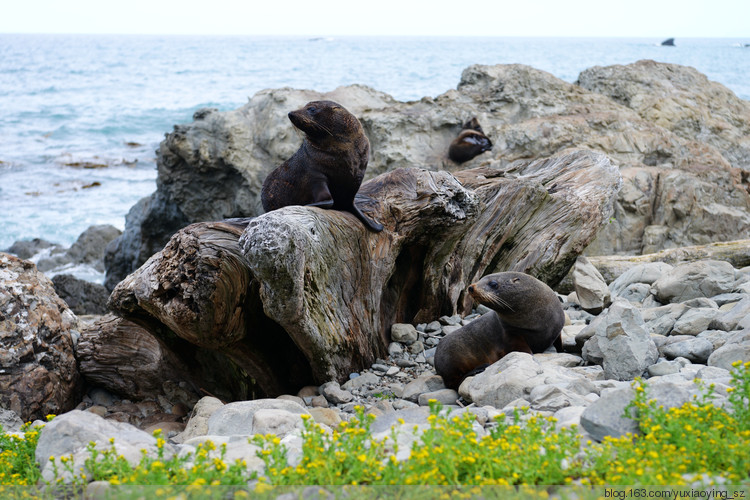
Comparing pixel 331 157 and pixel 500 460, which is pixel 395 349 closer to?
pixel 331 157

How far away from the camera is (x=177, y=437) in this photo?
167 inches

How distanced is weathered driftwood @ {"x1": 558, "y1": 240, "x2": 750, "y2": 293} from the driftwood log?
3.89 ft

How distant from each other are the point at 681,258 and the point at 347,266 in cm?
491

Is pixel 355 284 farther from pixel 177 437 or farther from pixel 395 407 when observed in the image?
pixel 177 437

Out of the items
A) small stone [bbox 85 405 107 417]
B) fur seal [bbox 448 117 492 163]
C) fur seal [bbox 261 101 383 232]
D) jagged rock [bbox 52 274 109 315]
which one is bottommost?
jagged rock [bbox 52 274 109 315]

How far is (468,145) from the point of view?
1201 cm

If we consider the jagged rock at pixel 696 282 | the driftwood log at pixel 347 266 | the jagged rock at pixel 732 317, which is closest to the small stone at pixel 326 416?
the driftwood log at pixel 347 266

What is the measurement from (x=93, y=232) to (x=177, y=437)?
12.8 meters

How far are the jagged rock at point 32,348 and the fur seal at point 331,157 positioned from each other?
223 centimetres

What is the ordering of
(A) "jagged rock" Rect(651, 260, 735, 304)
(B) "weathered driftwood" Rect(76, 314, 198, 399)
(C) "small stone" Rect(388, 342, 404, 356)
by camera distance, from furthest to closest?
(A) "jagged rock" Rect(651, 260, 735, 304) < (C) "small stone" Rect(388, 342, 404, 356) < (B) "weathered driftwood" Rect(76, 314, 198, 399)

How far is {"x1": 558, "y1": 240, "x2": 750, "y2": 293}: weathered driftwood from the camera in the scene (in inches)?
299

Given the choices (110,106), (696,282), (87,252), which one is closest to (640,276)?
(696,282)

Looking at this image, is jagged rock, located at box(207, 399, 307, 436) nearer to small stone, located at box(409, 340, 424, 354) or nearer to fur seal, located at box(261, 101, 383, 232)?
fur seal, located at box(261, 101, 383, 232)

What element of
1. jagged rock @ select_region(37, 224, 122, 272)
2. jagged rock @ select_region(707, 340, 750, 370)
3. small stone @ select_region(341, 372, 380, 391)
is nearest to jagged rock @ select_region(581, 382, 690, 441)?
jagged rock @ select_region(707, 340, 750, 370)
